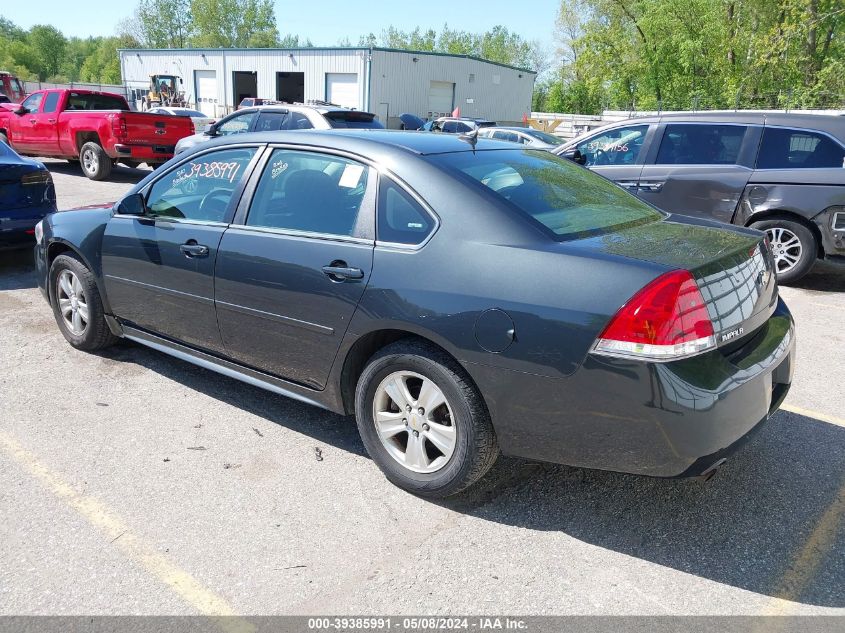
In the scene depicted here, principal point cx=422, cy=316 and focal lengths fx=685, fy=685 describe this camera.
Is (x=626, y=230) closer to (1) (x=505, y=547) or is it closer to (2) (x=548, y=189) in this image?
(2) (x=548, y=189)

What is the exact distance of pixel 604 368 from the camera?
99.7 inches

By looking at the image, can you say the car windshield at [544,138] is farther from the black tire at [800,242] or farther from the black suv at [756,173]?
the black tire at [800,242]

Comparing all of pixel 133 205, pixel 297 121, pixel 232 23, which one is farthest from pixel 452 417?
pixel 232 23

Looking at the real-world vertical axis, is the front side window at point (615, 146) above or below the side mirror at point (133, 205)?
above

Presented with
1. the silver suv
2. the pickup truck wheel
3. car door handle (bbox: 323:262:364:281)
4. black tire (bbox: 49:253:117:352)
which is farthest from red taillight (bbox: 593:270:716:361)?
the pickup truck wheel

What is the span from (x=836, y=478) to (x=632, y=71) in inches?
1603

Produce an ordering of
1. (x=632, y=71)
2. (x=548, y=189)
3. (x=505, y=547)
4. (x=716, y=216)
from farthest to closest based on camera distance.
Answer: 1. (x=632, y=71)
2. (x=716, y=216)
3. (x=548, y=189)
4. (x=505, y=547)

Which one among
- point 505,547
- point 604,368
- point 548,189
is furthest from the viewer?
point 548,189

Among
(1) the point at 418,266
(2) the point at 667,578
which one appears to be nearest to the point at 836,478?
(2) the point at 667,578

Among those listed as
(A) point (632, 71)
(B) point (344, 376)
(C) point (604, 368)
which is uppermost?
(A) point (632, 71)

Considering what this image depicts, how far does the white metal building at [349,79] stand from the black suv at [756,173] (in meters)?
32.0

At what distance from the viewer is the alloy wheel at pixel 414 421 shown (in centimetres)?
301

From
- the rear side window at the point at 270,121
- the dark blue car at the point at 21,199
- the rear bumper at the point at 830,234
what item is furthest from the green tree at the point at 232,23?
the rear bumper at the point at 830,234

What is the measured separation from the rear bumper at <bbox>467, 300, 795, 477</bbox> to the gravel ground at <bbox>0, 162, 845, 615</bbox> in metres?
0.43
